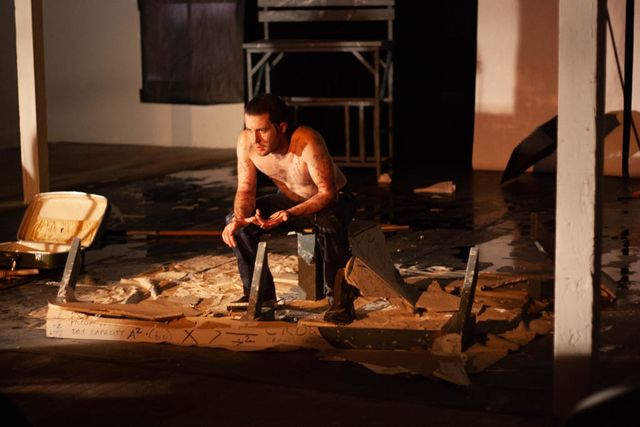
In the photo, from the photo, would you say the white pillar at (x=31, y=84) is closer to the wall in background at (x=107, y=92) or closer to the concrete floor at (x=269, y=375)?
the concrete floor at (x=269, y=375)

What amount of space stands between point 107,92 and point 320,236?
10.1m

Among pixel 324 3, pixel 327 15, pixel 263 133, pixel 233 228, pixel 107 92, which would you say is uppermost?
pixel 324 3

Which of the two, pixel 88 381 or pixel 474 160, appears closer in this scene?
pixel 88 381

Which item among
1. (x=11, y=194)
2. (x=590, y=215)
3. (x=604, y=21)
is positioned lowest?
(x=11, y=194)

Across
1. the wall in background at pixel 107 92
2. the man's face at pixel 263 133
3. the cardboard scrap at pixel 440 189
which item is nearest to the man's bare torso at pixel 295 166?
the man's face at pixel 263 133

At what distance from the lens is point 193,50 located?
14070 millimetres

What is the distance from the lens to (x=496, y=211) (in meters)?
9.77

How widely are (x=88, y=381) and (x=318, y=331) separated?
45.5 inches

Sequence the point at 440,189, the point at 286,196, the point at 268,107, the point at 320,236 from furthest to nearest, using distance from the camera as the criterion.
→ the point at 440,189 → the point at 286,196 → the point at 320,236 → the point at 268,107

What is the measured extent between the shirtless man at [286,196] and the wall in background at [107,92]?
850 centimetres

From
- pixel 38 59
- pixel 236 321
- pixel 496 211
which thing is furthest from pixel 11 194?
pixel 236 321

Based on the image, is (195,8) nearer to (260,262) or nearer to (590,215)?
(260,262)

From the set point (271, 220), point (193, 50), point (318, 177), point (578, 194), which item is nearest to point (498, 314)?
point (318, 177)

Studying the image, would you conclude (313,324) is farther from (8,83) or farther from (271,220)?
(8,83)
